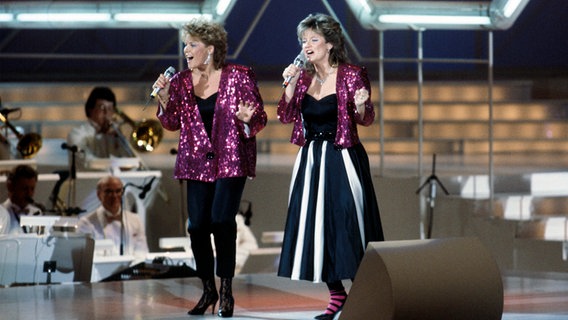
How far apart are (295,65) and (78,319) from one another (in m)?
1.38

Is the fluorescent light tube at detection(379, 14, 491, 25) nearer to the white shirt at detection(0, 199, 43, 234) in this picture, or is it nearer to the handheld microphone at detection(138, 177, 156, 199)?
the handheld microphone at detection(138, 177, 156, 199)

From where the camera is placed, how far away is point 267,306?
534 cm

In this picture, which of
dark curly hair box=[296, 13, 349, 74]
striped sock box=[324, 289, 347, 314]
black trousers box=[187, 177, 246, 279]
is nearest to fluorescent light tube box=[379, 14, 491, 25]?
dark curly hair box=[296, 13, 349, 74]

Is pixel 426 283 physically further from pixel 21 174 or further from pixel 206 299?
pixel 21 174

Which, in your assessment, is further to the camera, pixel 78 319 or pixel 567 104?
pixel 567 104

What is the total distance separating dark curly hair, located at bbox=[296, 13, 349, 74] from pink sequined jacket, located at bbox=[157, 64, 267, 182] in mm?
332

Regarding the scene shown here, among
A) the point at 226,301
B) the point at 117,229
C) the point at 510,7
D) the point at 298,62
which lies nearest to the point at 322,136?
the point at 298,62

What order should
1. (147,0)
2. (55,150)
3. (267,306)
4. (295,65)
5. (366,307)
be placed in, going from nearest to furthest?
(366,307), (295,65), (267,306), (147,0), (55,150)

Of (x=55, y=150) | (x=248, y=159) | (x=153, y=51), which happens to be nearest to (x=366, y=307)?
(x=248, y=159)

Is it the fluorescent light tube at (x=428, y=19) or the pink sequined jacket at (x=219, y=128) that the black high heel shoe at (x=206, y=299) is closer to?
the pink sequined jacket at (x=219, y=128)

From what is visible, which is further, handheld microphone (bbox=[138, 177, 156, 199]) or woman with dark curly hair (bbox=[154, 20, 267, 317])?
handheld microphone (bbox=[138, 177, 156, 199])

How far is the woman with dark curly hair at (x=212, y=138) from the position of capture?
4926 millimetres

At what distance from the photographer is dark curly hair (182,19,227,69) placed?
4969 mm

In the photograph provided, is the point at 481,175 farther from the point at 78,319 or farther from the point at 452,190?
the point at 78,319
